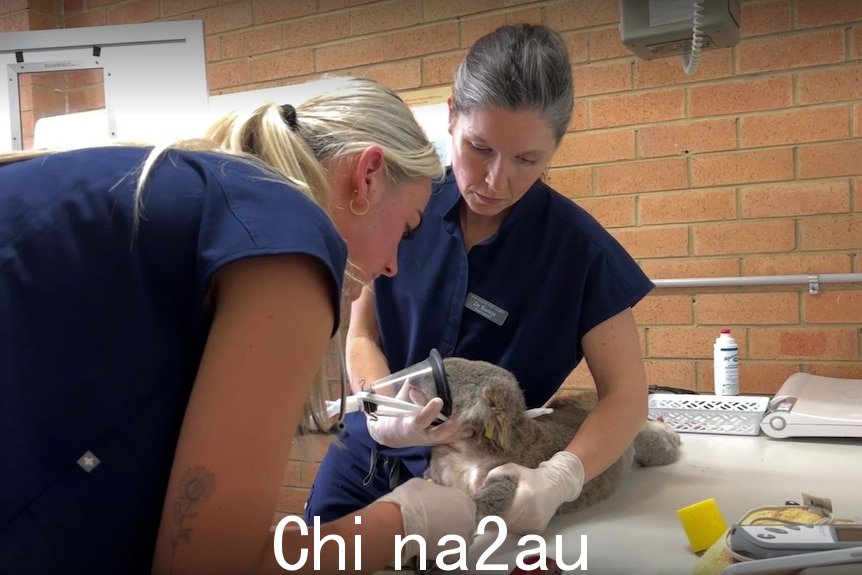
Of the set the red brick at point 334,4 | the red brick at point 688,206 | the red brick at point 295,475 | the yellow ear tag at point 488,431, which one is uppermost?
the red brick at point 334,4

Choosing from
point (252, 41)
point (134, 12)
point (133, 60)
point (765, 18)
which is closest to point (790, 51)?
point (765, 18)

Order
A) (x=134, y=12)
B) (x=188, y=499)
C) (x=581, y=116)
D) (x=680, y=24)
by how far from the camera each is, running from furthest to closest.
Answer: (x=134, y=12)
(x=581, y=116)
(x=680, y=24)
(x=188, y=499)

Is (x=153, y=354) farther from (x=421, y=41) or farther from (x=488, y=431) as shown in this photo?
(x=421, y=41)

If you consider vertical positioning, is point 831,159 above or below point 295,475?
above

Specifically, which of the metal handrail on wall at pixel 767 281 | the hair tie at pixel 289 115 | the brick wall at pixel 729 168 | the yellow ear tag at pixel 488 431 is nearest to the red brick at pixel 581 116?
the brick wall at pixel 729 168

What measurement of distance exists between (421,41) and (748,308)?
150cm

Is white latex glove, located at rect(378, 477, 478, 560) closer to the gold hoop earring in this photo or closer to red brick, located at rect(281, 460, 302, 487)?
the gold hoop earring

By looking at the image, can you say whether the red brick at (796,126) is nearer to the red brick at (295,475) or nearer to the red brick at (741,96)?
the red brick at (741,96)

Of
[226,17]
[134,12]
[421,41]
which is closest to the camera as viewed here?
[421,41]

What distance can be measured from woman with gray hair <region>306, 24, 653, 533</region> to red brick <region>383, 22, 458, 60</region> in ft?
4.52

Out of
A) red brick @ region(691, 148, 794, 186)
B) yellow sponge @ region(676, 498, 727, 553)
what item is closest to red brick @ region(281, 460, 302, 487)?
red brick @ region(691, 148, 794, 186)

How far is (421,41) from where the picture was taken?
9.12 ft

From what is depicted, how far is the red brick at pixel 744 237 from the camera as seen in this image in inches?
89.8

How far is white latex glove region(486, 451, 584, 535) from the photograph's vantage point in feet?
3.57
